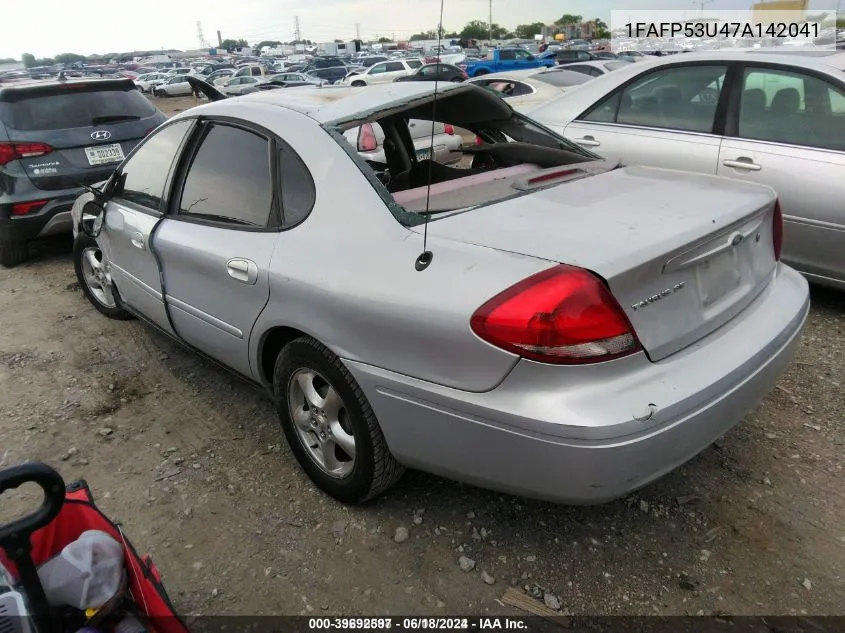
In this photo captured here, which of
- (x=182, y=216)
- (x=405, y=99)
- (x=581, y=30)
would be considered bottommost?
(x=182, y=216)

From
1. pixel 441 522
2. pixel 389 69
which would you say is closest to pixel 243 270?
pixel 441 522

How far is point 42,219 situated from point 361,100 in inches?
165

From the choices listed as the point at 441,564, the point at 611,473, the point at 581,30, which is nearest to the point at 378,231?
the point at 611,473

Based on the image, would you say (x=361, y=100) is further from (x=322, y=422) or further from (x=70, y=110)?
(x=70, y=110)

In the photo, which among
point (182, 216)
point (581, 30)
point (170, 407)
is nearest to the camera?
point (182, 216)

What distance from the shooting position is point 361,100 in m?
2.67

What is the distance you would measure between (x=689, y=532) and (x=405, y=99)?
2.07 meters

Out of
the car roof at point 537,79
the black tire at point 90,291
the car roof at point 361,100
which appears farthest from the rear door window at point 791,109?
the car roof at point 537,79

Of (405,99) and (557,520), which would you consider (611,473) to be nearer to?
(557,520)

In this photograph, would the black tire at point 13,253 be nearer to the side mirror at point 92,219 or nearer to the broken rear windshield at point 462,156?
the side mirror at point 92,219

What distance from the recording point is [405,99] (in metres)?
2.71

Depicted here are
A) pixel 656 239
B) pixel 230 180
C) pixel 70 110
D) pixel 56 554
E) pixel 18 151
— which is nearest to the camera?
pixel 56 554

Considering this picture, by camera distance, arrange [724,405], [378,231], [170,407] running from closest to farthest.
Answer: [724,405]
[378,231]
[170,407]

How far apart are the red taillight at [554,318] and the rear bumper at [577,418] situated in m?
0.05
